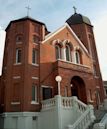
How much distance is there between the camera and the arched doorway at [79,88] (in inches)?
826

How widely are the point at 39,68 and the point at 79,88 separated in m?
5.30

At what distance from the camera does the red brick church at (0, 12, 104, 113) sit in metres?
18.5

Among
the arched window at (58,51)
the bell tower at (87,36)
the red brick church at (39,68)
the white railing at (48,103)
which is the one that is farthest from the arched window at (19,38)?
the bell tower at (87,36)

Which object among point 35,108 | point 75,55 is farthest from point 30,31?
point 35,108

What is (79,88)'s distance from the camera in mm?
21594

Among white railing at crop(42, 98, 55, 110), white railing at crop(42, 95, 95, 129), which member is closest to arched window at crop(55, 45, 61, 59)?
white railing at crop(42, 98, 55, 110)

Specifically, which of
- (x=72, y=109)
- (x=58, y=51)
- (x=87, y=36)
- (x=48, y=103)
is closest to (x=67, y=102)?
(x=72, y=109)

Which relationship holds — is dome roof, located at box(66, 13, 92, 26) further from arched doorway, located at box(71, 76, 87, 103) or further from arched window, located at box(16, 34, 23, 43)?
arched doorway, located at box(71, 76, 87, 103)

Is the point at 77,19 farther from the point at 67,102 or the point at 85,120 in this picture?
the point at 85,120

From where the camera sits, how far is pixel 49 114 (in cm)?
1673

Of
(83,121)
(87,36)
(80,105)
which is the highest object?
(87,36)

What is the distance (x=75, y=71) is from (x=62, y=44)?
393 centimetres

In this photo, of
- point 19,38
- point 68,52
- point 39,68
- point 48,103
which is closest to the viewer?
point 48,103

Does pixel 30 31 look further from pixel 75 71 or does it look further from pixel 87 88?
pixel 87 88
